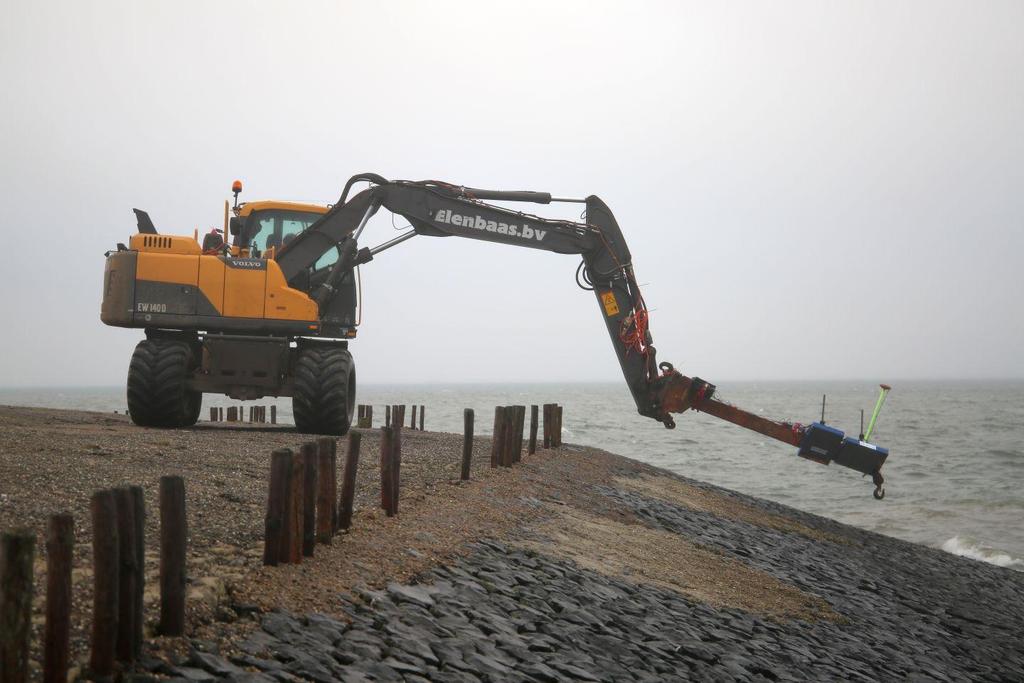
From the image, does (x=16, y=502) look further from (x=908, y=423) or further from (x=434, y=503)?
(x=908, y=423)

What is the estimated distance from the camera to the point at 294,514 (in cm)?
752

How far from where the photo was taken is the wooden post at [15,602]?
4.58 m

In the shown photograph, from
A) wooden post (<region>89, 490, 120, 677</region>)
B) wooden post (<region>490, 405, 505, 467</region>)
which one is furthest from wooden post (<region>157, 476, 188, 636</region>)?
wooden post (<region>490, 405, 505, 467</region>)

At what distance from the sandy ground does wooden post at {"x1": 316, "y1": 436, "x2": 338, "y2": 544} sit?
158 millimetres

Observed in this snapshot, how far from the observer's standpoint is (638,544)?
42.3ft

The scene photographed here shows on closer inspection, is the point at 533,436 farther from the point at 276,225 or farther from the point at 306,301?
the point at 276,225

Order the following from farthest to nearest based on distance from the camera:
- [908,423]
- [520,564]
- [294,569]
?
[908,423] < [520,564] < [294,569]

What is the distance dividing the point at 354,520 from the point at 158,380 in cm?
756

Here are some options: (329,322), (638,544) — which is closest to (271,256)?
(329,322)

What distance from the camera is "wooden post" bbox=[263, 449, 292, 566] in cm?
731

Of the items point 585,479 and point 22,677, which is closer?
point 22,677

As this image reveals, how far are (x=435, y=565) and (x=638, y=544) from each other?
482 centimetres

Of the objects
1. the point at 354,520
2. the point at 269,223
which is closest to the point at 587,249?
the point at 269,223

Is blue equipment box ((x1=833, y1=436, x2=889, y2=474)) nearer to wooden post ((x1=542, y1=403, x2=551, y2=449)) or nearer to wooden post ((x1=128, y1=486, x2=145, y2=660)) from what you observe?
wooden post ((x1=542, y1=403, x2=551, y2=449))
